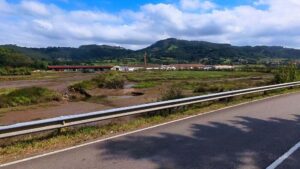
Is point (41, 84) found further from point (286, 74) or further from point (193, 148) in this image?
point (193, 148)

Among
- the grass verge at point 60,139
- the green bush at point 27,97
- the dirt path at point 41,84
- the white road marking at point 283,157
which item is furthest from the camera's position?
the dirt path at point 41,84

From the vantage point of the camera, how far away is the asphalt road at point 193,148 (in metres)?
6.90

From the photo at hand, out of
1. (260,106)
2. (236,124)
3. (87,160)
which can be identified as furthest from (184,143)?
(260,106)

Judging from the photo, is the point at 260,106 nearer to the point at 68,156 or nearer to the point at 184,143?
the point at 184,143

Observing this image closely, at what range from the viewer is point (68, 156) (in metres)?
7.55

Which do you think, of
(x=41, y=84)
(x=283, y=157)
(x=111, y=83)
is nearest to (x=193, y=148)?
(x=283, y=157)

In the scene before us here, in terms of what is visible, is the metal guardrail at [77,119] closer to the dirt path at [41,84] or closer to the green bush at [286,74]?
the green bush at [286,74]

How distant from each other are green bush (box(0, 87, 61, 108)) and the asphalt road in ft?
81.5

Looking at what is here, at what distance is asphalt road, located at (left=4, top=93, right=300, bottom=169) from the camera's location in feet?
22.6

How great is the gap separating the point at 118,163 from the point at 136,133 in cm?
306

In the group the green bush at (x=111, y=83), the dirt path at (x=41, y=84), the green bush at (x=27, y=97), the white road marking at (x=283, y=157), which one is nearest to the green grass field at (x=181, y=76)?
the green bush at (x=111, y=83)

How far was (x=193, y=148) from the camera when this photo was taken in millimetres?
8242

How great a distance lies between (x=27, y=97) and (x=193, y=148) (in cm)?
3027

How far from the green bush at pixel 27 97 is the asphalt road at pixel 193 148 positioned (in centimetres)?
2484
